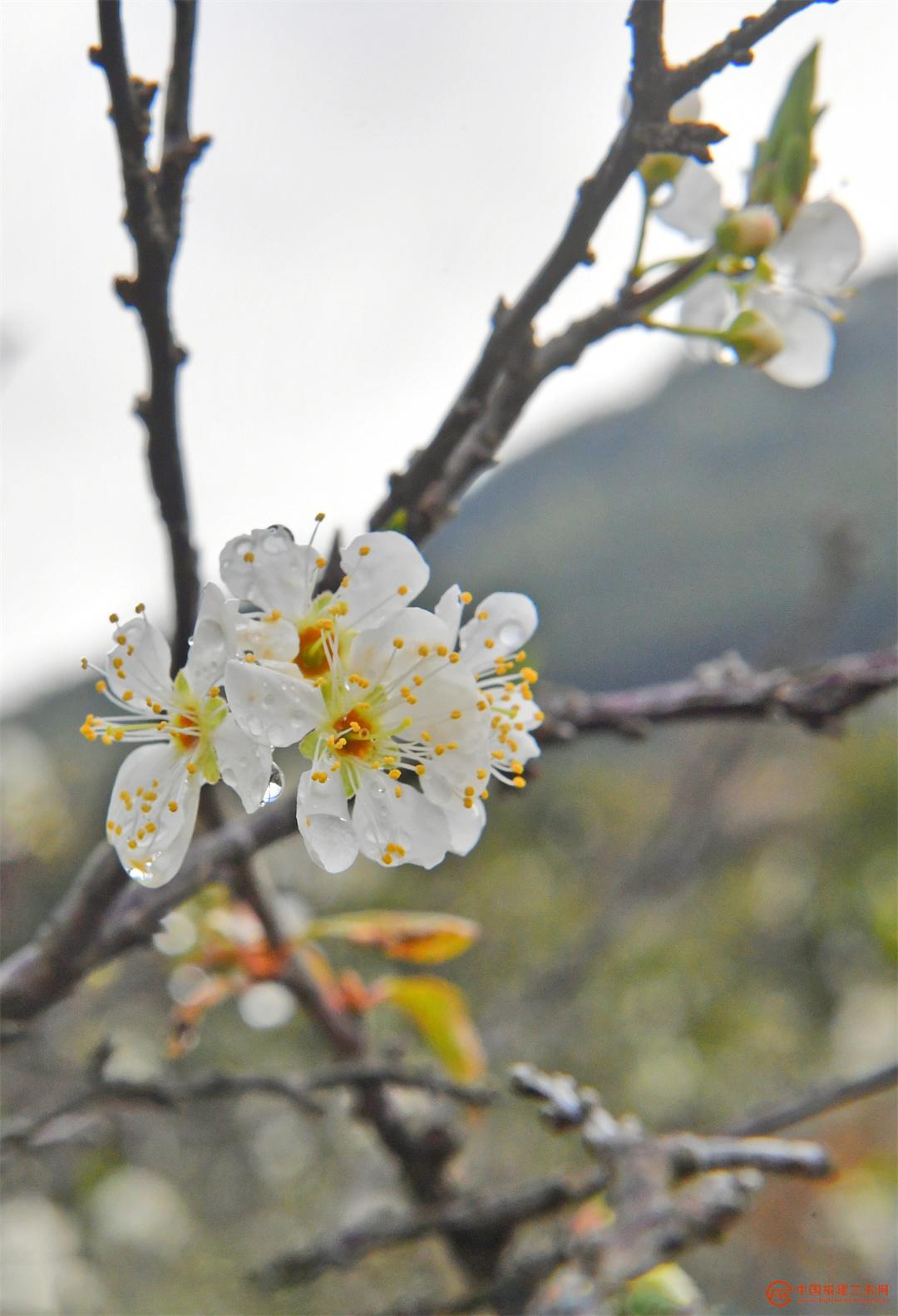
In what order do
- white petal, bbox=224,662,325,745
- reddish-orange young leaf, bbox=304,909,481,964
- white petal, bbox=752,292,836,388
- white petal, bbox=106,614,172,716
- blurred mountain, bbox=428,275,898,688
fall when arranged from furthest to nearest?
blurred mountain, bbox=428,275,898,688 < reddish-orange young leaf, bbox=304,909,481,964 < white petal, bbox=752,292,836,388 < white petal, bbox=106,614,172,716 < white petal, bbox=224,662,325,745

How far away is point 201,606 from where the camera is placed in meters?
0.52

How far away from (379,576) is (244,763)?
0.12 m

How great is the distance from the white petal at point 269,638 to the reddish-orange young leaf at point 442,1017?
65cm

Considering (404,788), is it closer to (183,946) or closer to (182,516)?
(182,516)

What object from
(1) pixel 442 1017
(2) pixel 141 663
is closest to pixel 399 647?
(2) pixel 141 663

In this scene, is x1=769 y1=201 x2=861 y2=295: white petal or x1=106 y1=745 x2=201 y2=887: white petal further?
x1=769 y1=201 x2=861 y2=295: white petal

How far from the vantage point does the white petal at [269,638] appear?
546 millimetres

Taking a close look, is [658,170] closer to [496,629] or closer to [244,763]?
[496,629]

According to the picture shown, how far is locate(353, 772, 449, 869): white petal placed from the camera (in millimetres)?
565

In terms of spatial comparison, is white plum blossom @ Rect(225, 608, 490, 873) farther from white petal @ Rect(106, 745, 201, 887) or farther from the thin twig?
the thin twig

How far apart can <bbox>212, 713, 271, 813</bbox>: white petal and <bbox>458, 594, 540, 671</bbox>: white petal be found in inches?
6.6

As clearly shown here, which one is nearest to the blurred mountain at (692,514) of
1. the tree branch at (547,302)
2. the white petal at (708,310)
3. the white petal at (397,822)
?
the white petal at (708,310)

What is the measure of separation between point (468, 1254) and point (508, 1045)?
103 cm

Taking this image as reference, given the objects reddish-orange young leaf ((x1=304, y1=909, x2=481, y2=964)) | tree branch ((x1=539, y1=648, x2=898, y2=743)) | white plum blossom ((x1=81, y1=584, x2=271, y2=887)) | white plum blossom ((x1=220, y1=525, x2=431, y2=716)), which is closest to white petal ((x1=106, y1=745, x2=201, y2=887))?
white plum blossom ((x1=81, y1=584, x2=271, y2=887))
